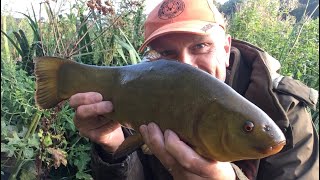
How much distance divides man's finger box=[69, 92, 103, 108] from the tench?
0.05ft

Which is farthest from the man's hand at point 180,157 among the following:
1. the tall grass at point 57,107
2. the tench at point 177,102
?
the tall grass at point 57,107

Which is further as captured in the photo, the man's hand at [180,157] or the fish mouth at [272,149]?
the man's hand at [180,157]

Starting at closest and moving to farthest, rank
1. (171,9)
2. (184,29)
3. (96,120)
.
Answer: (96,120) → (184,29) → (171,9)

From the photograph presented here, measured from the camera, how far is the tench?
1065 millimetres

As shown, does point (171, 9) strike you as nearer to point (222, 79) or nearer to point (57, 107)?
point (222, 79)

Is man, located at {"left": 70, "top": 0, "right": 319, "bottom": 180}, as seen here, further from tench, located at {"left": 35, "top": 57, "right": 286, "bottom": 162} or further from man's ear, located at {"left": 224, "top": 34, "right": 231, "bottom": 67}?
tench, located at {"left": 35, "top": 57, "right": 286, "bottom": 162}

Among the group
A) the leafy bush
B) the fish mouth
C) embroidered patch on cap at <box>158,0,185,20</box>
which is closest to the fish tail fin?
embroidered patch on cap at <box>158,0,185,20</box>

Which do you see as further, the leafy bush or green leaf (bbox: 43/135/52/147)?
the leafy bush

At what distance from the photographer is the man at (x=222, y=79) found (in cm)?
169

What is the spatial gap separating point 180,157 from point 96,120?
0.43 metres

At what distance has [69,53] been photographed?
2.26 metres

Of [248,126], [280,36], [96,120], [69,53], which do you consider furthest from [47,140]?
[280,36]

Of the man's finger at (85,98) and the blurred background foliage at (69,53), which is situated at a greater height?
the man's finger at (85,98)

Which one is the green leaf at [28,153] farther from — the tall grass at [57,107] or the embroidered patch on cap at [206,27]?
the embroidered patch on cap at [206,27]
